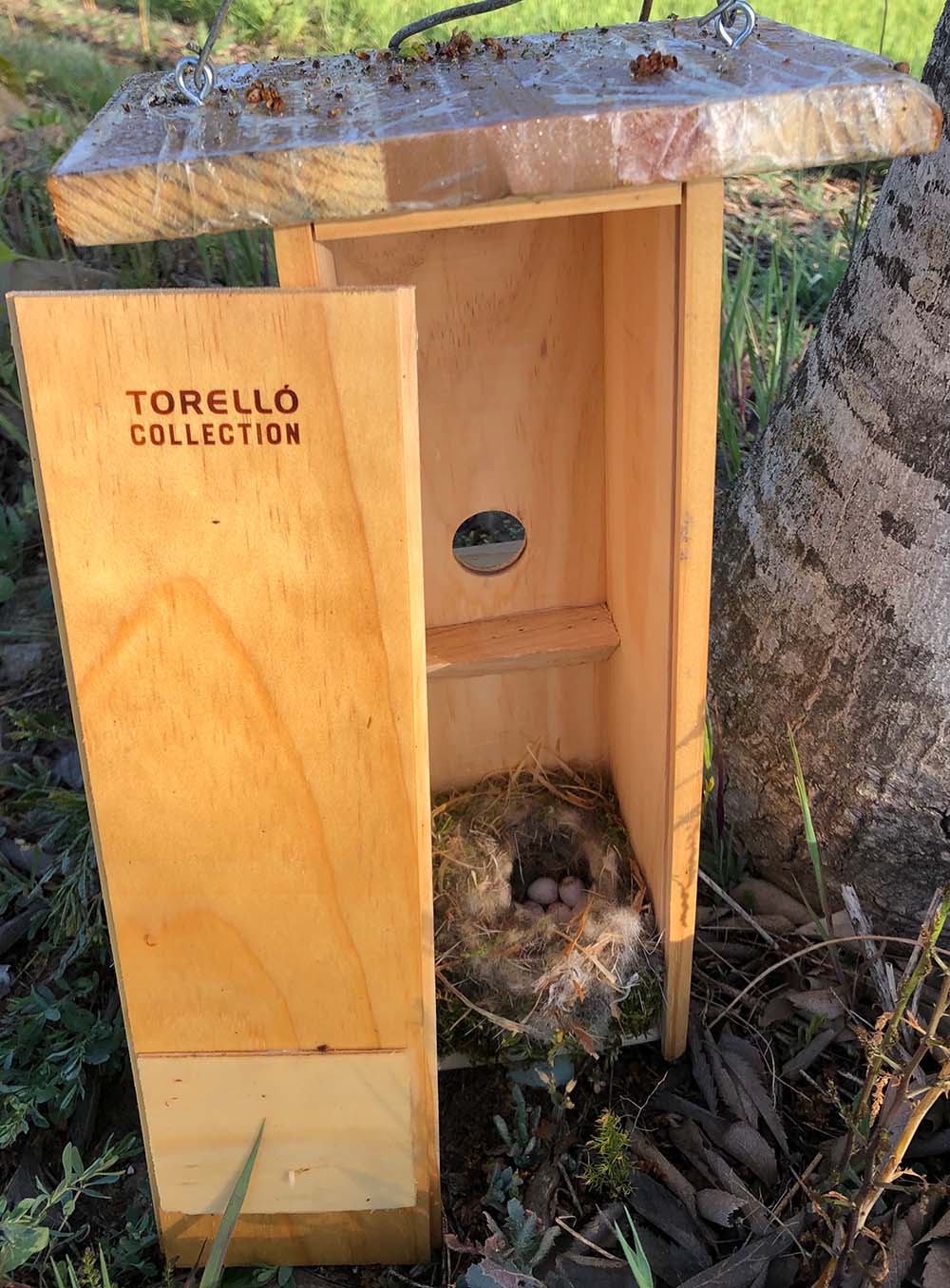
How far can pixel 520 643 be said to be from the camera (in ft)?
5.35

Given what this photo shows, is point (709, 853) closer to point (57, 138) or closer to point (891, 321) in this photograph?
point (891, 321)

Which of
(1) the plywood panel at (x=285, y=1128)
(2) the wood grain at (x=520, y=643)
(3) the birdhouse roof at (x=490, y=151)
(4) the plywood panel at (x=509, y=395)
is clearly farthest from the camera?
(2) the wood grain at (x=520, y=643)

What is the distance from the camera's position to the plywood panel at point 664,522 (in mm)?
1113

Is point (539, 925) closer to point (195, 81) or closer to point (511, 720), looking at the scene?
point (511, 720)

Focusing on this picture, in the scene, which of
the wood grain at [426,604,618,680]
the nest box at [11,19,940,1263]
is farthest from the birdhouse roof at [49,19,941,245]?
the wood grain at [426,604,618,680]

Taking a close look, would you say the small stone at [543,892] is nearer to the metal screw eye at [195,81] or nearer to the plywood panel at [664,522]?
the plywood panel at [664,522]

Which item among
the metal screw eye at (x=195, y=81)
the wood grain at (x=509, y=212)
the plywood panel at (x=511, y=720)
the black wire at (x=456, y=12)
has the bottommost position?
the plywood panel at (x=511, y=720)

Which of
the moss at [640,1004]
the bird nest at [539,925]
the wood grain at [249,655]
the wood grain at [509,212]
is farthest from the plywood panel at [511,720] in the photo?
the wood grain at [509,212]

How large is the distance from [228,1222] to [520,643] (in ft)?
2.66

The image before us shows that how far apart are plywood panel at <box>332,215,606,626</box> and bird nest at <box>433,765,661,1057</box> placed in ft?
1.02

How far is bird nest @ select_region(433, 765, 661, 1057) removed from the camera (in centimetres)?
148

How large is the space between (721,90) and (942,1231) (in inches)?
45.9

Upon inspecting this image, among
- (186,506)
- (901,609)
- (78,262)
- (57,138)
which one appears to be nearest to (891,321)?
(901,609)

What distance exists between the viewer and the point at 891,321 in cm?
139
